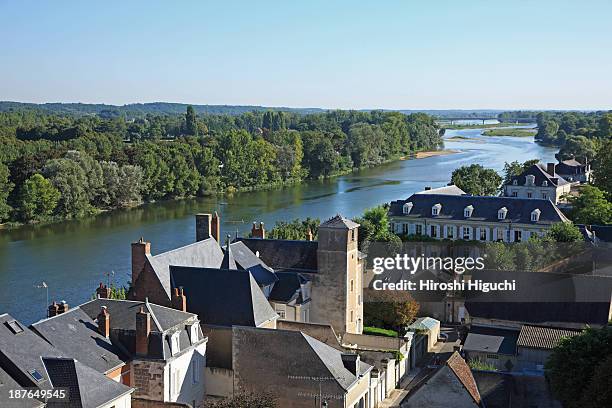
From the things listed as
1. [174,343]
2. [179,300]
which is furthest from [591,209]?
[174,343]

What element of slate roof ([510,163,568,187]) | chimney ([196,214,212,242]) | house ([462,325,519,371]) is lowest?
house ([462,325,519,371])

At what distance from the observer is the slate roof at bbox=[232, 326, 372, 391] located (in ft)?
62.6

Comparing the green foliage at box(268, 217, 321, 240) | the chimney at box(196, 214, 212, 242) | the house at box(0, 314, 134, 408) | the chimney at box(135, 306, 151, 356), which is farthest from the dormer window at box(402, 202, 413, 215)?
the house at box(0, 314, 134, 408)

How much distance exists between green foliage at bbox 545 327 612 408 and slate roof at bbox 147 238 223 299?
37.8 ft

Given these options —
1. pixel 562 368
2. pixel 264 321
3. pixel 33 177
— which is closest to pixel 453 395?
pixel 562 368

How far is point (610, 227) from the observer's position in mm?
37875

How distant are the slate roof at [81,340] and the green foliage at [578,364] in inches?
432

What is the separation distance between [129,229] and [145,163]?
1665cm

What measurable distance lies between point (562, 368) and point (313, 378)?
6253 mm

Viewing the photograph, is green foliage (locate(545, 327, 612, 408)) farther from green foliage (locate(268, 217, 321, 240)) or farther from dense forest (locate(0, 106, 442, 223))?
dense forest (locate(0, 106, 442, 223))

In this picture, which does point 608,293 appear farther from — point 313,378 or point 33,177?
point 33,177

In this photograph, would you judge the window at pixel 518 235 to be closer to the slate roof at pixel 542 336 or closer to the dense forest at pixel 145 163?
the slate roof at pixel 542 336

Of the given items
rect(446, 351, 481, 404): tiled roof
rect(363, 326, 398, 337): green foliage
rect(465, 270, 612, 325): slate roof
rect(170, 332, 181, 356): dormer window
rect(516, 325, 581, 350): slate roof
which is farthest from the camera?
rect(363, 326, 398, 337): green foliage

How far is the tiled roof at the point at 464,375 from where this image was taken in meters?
17.6
